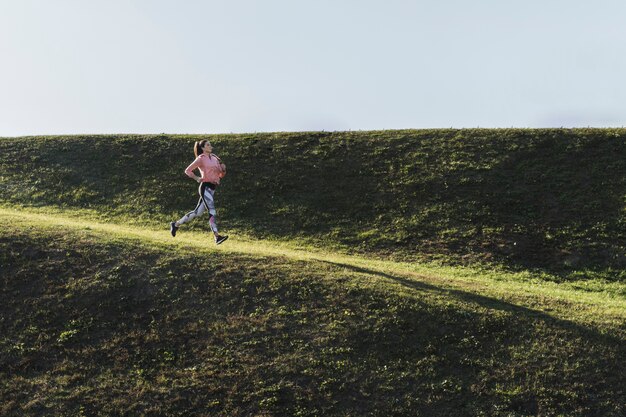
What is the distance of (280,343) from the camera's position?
13664 mm

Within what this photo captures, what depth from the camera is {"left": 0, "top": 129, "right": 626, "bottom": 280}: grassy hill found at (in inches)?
938

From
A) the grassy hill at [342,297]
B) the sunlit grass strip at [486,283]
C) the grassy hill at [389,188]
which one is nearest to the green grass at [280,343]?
the grassy hill at [342,297]

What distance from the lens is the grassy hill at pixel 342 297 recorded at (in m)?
12.1

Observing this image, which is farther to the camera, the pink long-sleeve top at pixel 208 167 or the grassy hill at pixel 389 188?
the grassy hill at pixel 389 188

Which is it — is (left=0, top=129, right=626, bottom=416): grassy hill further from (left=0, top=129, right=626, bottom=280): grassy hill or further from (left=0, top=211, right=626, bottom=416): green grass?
(left=0, top=129, right=626, bottom=280): grassy hill

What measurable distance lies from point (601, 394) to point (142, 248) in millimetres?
13932

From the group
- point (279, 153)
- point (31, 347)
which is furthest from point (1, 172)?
point (31, 347)

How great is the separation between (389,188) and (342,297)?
596 inches

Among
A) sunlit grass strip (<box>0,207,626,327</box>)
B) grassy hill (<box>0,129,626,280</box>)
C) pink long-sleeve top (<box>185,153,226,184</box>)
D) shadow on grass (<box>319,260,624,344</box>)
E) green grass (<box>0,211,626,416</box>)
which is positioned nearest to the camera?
green grass (<box>0,211,626,416</box>)

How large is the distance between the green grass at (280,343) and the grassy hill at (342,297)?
0.05 meters

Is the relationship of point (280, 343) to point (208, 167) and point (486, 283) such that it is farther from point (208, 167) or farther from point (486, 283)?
point (486, 283)

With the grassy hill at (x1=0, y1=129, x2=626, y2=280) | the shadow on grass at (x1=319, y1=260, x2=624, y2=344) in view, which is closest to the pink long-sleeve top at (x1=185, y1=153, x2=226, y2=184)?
the shadow on grass at (x1=319, y1=260, x2=624, y2=344)

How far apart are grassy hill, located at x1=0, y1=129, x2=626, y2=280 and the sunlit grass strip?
56.5 inches

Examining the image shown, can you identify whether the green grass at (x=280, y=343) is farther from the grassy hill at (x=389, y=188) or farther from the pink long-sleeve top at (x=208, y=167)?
the grassy hill at (x=389, y=188)
